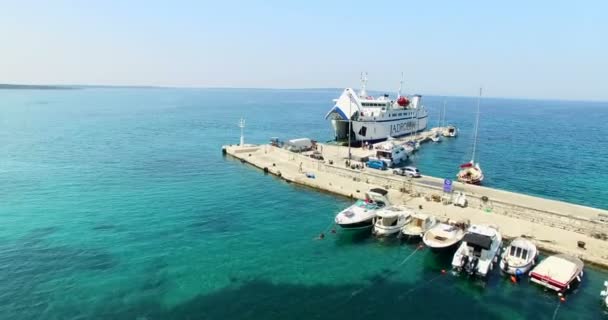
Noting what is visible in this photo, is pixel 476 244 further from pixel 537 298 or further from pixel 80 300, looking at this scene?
pixel 80 300

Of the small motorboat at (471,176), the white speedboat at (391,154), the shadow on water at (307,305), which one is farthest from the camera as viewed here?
the white speedboat at (391,154)

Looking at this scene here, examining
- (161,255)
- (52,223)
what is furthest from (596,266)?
(52,223)

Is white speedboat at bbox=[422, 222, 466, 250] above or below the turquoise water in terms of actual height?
above

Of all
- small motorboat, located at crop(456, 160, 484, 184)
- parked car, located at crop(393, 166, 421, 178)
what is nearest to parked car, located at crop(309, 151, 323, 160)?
parked car, located at crop(393, 166, 421, 178)

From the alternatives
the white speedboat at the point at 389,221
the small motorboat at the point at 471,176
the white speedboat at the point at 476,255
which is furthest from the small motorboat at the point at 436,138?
the white speedboat at the point at 476,255

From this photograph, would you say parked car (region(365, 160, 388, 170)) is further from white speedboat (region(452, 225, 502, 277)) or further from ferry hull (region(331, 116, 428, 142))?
white speedboat (region(452, 225, 502, 277))

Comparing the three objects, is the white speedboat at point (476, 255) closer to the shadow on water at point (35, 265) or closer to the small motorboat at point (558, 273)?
the small motorboat at point (558, 273)
